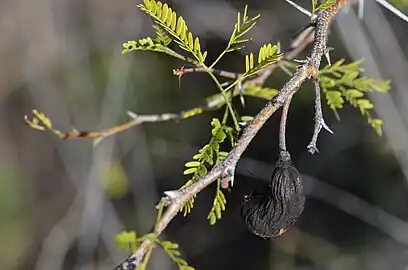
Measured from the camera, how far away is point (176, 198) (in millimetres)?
833

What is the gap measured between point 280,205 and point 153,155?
2881mm

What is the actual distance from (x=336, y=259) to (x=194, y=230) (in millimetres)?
1004

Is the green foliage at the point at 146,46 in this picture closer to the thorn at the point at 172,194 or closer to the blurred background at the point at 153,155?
the thorn at the point at 172,194

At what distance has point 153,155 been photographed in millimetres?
3793

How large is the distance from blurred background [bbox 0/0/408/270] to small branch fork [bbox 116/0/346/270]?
196 cm

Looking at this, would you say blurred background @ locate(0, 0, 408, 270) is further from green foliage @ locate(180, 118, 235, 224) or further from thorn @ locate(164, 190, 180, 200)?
thorn @ locate(164, 190, 180, 200)

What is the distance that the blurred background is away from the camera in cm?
313

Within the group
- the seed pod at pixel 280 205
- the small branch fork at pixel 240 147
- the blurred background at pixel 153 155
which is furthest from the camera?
the blurred background at pixel 153 155

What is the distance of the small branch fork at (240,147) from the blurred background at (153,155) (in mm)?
1958

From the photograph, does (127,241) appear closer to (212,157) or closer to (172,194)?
(172,194)

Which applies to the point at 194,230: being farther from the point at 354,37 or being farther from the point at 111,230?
the point at 354,37

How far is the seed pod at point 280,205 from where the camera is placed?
940mm

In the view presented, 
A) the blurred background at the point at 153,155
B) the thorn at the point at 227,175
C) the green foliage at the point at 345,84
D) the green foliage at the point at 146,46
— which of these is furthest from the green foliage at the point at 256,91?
the blurred background at the point at 153,155

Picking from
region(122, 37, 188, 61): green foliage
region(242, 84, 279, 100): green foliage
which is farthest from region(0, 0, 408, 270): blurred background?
region(122, 37, 188, 61): green foliage
